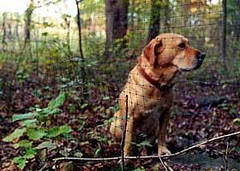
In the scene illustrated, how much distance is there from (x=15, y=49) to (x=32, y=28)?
1368 mm

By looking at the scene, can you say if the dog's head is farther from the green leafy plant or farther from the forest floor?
the green leafy plant

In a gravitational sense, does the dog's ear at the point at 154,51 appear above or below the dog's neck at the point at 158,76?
above

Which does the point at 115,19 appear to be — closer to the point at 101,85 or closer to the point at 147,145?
the point at 101,85

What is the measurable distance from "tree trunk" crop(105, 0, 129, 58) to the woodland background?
1.0 inches

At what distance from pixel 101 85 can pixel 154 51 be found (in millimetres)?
765

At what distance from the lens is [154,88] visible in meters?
4.29

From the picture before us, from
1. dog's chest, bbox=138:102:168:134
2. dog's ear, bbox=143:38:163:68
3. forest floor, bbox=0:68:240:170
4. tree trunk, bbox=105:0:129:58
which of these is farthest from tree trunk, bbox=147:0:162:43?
tree trunk, bbox=105:0:129:58

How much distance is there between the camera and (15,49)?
32.6 ft

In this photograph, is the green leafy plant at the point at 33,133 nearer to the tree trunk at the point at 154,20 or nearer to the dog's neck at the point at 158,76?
the dog's neck at the point at 158,76

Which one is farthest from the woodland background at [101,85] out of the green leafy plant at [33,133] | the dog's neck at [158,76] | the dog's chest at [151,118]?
the dog's neck at [158,76]

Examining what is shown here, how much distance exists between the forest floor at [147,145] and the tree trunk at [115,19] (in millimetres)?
1577

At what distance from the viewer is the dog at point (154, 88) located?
14.0ft

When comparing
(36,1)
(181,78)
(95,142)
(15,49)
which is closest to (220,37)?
(181,78)

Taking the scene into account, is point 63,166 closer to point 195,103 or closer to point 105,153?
point 105,153
